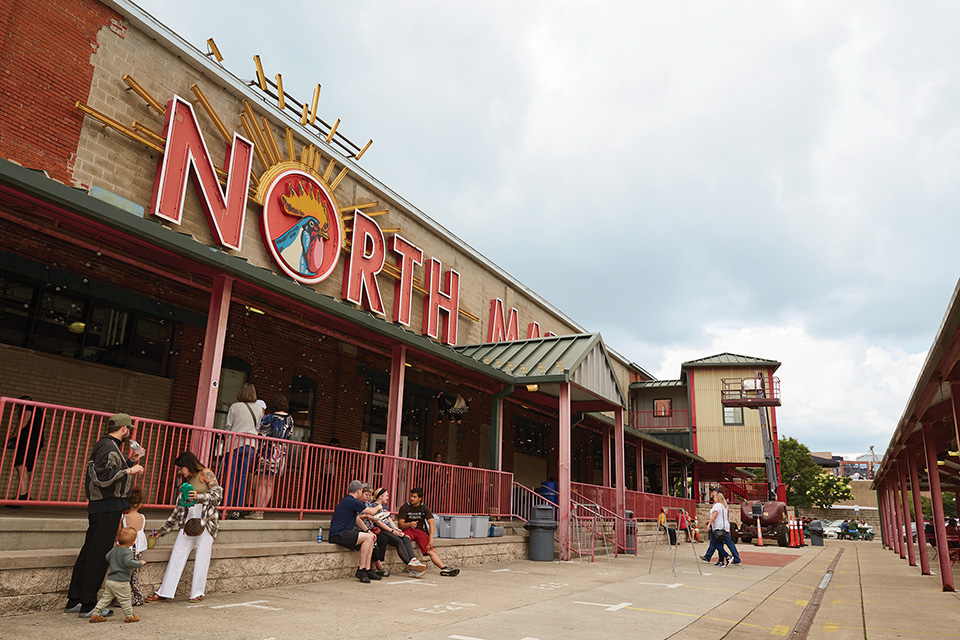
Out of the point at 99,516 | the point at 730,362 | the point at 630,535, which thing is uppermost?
the point at 730,362

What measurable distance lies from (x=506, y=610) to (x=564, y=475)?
7.02 m

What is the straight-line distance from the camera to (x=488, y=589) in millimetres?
8578

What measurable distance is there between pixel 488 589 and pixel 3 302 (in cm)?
780

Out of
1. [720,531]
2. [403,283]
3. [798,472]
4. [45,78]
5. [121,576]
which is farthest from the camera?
[798,472]

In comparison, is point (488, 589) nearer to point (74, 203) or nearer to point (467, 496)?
point (467, 496)

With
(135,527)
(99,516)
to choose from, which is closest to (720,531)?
(135,527)

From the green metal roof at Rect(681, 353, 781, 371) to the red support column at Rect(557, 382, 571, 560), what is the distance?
2648cm

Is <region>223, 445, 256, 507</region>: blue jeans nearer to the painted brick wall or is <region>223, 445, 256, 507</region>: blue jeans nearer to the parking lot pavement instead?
the parking lot pavement

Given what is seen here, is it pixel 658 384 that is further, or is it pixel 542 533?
pixel 658 384

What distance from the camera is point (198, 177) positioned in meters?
11.5

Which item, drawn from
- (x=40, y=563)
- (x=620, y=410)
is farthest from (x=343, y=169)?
(x=40, y=563)

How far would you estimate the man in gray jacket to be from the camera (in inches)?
219

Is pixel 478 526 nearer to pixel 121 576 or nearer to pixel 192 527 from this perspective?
pixel 192 527

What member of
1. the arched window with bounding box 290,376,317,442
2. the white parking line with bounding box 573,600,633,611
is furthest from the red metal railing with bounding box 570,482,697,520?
the white parking line with bounding box 573,600,633,611
